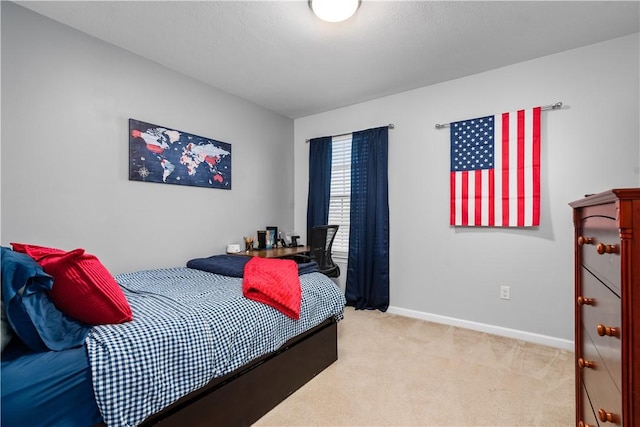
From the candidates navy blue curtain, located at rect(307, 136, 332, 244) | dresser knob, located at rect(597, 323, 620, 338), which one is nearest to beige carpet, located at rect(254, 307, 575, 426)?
dresser knob, located at rect(597, 323, 620, 338)

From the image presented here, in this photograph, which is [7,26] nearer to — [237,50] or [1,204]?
[1,204]

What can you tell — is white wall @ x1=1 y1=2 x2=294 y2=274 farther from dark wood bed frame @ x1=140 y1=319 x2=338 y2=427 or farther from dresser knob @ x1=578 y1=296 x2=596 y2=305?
dresser knob @ x1=578 y1=296 x2=596 y2=305

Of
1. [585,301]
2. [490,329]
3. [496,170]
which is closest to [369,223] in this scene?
[496,170]

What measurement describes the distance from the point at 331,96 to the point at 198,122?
4.89 feet

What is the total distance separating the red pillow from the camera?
46.4 inches

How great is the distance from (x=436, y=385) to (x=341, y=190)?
2.41 meters

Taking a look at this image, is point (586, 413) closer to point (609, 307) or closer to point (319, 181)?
point (609, 307)

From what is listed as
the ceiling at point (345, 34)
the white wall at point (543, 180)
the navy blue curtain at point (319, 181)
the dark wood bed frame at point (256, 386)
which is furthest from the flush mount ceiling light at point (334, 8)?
the dark wood bed frame at point (256, 386)

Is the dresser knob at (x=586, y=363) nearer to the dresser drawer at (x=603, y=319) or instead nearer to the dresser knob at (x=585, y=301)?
the dresser drawer at (x=603, y=319)

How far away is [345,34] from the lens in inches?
90.0

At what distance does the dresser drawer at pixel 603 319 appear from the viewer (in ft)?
2.78

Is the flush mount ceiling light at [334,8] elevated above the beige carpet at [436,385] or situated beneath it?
elevated above

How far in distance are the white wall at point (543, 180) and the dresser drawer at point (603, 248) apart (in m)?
1.66

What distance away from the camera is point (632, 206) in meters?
0.75
